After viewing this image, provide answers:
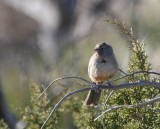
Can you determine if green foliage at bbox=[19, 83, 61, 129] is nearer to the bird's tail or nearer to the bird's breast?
the bird's tail

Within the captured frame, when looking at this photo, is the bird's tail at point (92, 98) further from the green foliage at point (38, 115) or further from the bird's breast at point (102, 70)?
the green foliage at point (38, 115)

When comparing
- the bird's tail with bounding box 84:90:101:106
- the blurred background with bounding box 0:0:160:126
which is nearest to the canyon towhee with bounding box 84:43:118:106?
the bird's tail with bounding box 84:90:101:106

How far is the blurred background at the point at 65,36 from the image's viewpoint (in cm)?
812

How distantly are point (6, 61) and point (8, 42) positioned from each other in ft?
9.76

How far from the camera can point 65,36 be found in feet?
40.2

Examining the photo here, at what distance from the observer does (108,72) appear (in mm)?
3834

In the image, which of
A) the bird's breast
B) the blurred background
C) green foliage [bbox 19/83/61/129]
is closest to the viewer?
the bird's breast

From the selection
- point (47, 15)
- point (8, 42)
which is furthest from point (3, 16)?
point (47, 15)

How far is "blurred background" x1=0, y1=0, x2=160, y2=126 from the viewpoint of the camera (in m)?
8.12

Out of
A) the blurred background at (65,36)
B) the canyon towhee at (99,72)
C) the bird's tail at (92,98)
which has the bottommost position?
the bird's tail at (92,98)

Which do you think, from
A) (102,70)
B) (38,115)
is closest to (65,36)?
(38,115)

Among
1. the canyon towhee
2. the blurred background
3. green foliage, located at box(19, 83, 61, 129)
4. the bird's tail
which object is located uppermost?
the blurred background

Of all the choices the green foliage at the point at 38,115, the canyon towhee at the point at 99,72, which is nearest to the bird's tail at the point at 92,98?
the canyon towhee at the point at 99,72

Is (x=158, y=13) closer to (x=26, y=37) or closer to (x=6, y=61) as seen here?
(x=6, y=61)
